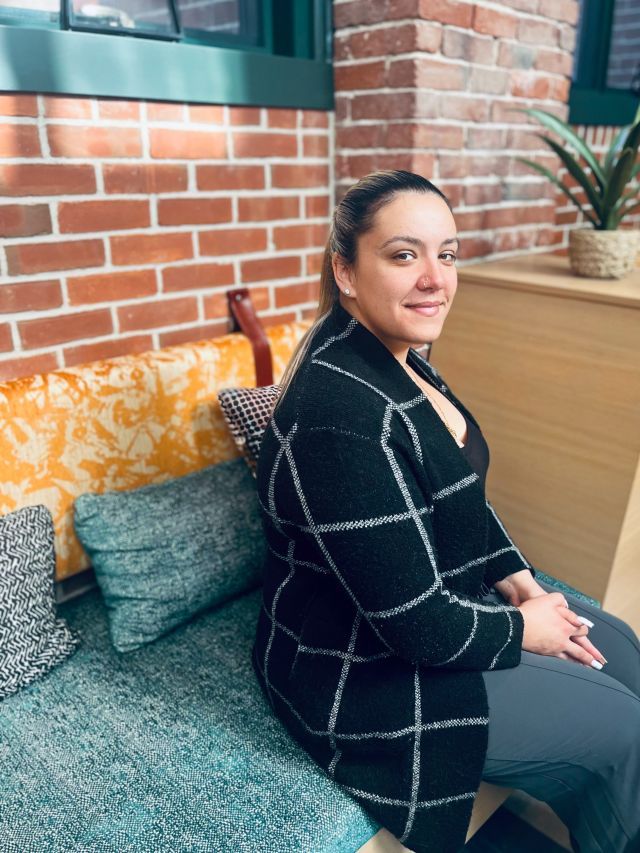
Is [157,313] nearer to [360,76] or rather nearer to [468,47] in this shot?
[360,76]

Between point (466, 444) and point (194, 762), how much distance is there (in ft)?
2.50

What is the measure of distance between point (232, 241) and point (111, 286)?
373 millimetres

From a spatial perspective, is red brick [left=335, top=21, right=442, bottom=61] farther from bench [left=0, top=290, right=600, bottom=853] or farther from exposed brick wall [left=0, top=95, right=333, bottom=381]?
bench [left=0, top=290, right=600, bottom=853]

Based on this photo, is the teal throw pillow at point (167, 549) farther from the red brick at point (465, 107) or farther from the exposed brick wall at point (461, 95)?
the red brick at point (465, 107)

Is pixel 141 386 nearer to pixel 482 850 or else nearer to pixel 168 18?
pixel 168 18

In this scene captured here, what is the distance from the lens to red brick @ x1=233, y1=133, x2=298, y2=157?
5.96 feet

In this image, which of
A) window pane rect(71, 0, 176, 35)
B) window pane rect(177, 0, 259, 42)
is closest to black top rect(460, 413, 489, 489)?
window pane rect(71, 0, 176, 35)

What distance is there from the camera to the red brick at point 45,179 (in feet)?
4.68

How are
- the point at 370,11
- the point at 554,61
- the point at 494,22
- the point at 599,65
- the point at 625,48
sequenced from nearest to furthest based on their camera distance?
the point at 370,11 → the point at 494,22 → the point at 554,61 → the point at 599,65 → the point at 625,48

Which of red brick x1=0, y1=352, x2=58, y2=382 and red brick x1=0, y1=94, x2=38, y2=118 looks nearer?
red brick x1=0, y1=94, x2=38, y2=118

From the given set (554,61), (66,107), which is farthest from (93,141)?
(554,61)

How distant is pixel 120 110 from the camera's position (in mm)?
1565

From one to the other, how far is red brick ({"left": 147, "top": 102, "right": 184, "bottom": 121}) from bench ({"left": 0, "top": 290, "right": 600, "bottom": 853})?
0.53 meters

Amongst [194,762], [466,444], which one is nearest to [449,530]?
[466,444]
